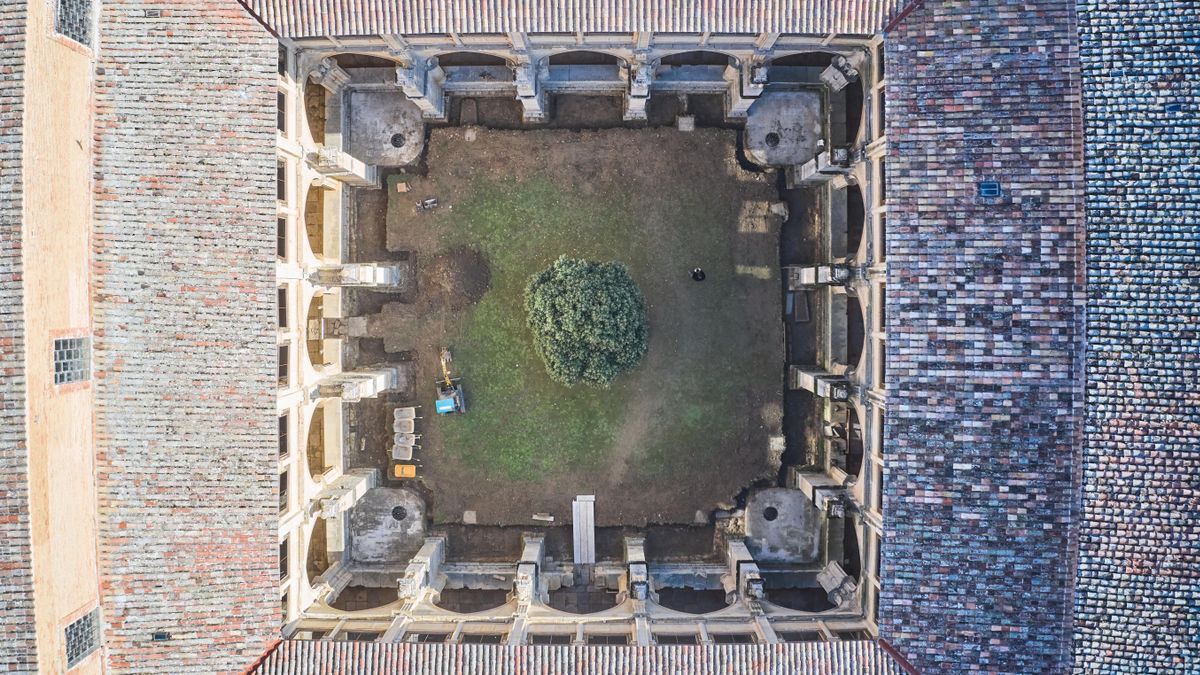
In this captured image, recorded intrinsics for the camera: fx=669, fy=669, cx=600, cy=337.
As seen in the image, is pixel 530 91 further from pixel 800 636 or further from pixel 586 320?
pixel 800 636

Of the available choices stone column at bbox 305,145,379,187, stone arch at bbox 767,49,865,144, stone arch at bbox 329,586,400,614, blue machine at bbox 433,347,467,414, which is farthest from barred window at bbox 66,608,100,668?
stone arch at bbox 767,49,865,144

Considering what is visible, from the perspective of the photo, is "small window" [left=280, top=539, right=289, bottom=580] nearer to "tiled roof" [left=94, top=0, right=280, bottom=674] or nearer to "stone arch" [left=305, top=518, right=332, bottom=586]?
"tiled roof" [left=94, top=0, right=280, bottom=674]

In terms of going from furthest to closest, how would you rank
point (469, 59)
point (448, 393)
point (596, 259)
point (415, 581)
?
1. point (448, 393)
2. point (596, 259)
3. point (469, 59)
4. point (415, 581)

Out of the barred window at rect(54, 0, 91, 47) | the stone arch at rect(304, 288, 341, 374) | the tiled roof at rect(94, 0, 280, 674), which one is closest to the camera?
the barred window at rect(54, 0, 91, 47)

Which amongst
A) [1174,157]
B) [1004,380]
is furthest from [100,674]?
[1174,157]

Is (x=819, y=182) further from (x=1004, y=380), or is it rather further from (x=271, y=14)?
(x=271, y=14)

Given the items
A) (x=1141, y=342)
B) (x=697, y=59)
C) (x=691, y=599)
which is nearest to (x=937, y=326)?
(x=1141, y=342)
